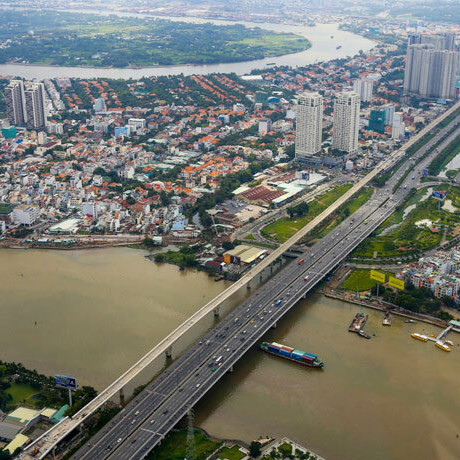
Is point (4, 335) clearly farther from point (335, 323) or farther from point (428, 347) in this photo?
point (428, 347)

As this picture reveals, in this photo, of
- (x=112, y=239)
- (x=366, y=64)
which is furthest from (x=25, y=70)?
(x=112, y=239)

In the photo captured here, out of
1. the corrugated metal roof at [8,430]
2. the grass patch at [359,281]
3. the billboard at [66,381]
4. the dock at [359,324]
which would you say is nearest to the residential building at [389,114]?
the grass patch at [359,281]

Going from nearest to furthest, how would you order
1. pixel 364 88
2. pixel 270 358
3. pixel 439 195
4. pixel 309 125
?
1. pixel 270 358
2. pixel 439 195
3. pixel 309 125
4. pixel 364 88

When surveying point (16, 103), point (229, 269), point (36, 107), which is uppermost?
point (16, 103)

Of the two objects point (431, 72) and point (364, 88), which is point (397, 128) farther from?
point (431, 72)

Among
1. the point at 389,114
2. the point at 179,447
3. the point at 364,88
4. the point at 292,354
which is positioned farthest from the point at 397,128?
the point at 179,447

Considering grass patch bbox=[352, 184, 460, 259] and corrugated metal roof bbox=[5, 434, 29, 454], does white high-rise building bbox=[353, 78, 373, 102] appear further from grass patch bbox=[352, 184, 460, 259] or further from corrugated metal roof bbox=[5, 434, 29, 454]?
corrugated metal roof bbox=[5, 434, 29, 454]
